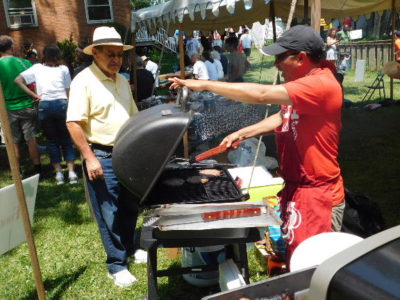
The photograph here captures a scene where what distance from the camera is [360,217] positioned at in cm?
290

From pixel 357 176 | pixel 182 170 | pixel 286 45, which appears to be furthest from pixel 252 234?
pixel 357 176

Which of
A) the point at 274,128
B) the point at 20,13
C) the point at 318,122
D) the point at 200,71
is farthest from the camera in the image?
the point at 20,13

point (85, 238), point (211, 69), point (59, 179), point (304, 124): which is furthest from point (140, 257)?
point (211, 69)

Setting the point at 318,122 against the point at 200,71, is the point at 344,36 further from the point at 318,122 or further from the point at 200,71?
the point at 318,122

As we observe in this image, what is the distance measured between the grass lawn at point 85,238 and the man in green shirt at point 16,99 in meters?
0.74

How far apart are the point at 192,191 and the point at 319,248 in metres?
0.85

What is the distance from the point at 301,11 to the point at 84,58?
5.01m

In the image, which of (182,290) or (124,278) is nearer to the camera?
(182,290)

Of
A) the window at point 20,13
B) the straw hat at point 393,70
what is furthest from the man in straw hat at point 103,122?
the window at point 20,13

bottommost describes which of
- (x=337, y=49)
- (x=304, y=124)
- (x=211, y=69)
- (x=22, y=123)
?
(x=22, y=123)

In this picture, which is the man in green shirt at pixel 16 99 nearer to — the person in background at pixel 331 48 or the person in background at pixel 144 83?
the person in background at pixel 144 83

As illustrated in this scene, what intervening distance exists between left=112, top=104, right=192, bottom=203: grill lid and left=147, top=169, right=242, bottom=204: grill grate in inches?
10.6

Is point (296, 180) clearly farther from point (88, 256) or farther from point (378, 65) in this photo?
point (378, 65)

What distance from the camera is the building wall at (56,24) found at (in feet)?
58.1
